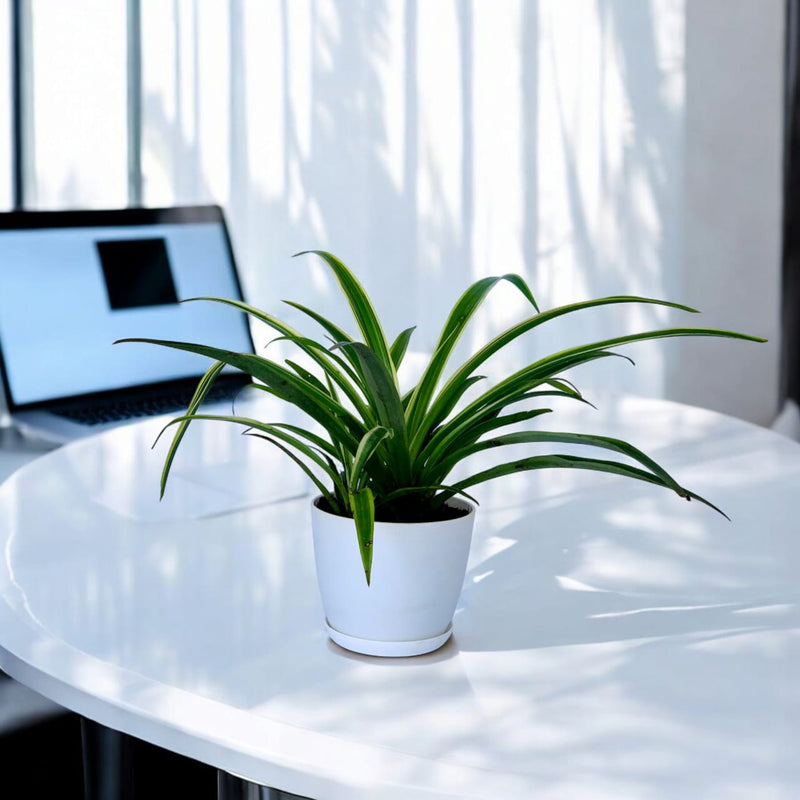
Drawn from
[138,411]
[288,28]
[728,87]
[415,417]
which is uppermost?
[288,28]

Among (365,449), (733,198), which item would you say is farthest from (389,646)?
(733,198)

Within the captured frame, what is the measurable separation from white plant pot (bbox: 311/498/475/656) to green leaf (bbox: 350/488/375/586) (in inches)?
1.6

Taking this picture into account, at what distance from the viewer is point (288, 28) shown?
2705mm

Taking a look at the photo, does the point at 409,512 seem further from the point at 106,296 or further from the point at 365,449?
the point at 106,296

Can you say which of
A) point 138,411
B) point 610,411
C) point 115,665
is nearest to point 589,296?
point 610,411

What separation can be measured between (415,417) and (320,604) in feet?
0.60

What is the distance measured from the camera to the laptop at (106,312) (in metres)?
1.72

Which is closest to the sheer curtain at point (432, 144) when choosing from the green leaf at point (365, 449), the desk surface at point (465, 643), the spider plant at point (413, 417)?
the desk surface at point (465, 643)

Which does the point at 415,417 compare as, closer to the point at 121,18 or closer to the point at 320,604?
the point at 320,604

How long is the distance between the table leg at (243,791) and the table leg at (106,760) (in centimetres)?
43

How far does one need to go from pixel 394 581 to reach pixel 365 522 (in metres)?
0.07

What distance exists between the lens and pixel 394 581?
662mm

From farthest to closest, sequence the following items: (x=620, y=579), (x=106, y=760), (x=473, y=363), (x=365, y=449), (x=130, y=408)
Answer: (x=130, y=408), (x=106, y=760), (x=620, y=579), (x=473, y=363), (x=365, y=449)

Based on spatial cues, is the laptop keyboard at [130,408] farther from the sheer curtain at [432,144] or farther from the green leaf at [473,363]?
the green leaf at [473,363]
